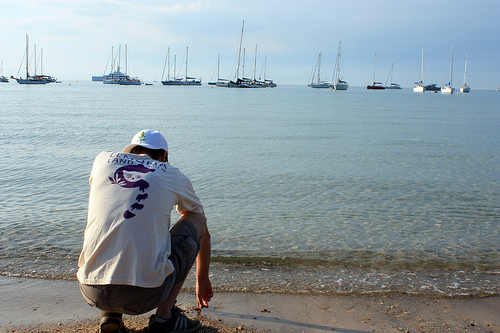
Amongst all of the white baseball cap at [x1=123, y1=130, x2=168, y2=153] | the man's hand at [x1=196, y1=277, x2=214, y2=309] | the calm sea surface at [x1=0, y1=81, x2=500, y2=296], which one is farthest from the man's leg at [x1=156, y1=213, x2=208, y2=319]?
the calm sea surface at [x1=0, y1=81, x2=500, y2=296]

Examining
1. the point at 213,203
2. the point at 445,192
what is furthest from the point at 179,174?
the point at 445,192

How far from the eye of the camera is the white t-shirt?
98.3 inches

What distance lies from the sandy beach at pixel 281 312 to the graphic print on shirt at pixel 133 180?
123 cm

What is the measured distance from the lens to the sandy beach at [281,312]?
3.46 meters

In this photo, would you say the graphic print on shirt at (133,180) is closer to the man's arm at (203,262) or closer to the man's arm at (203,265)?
the man's arm at (203,262)

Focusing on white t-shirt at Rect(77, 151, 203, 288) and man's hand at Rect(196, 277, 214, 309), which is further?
man's hand at Rect(196, 277, 214, 309)

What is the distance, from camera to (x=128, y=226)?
249 cm

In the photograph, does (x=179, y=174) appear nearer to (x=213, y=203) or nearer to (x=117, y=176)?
(x=117, y=176)

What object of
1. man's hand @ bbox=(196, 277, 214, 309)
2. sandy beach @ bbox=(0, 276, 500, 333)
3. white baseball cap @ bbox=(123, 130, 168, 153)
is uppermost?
white baseball cap @ bbox=(123, 130, 168, 153)

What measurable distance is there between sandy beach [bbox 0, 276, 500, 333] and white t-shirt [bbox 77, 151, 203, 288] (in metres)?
0.92

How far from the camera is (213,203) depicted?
322 inches

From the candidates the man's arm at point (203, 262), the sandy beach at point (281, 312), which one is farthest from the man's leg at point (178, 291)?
the sandy beach at point (281, 312)

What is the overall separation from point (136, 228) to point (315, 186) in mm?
7676

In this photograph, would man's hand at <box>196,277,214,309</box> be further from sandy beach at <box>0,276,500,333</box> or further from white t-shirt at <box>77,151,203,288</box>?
white t-shirt at <box>77,151,203,288</box>
